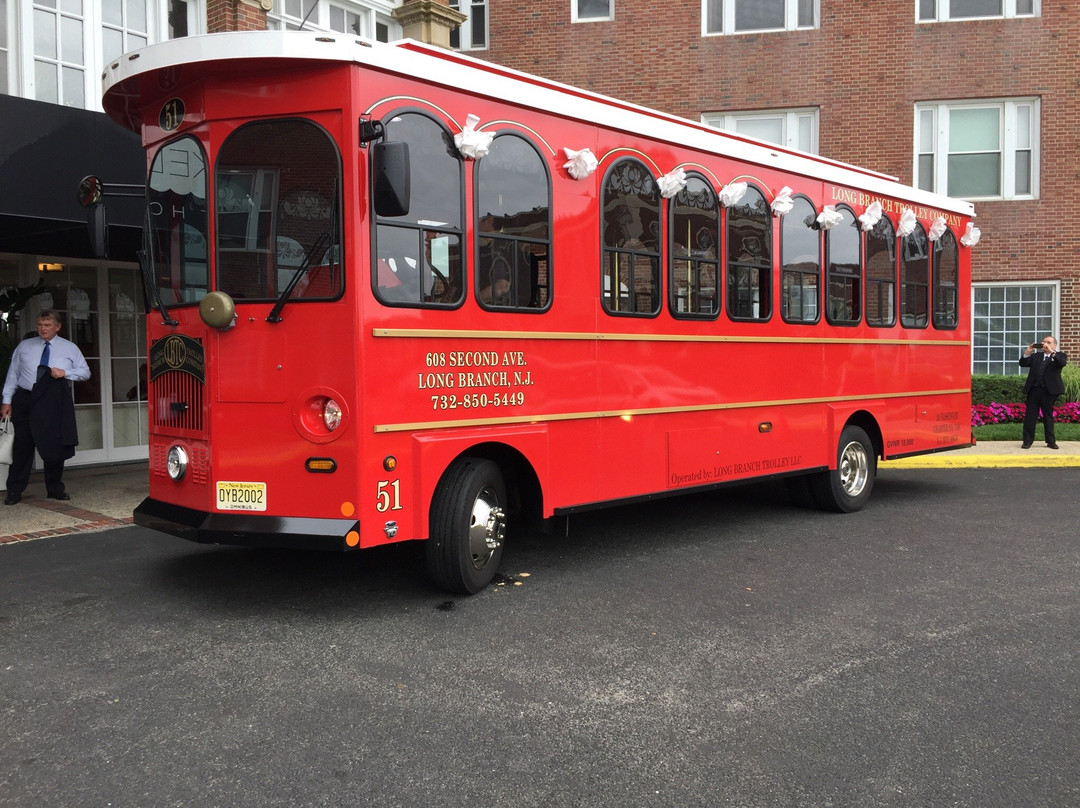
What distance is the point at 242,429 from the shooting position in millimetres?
5363

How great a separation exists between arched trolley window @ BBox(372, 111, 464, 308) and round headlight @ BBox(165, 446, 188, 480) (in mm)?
1573

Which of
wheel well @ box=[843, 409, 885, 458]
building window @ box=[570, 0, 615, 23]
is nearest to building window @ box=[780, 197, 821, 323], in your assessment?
wheel well @ box=[843, 409, 885, 458]

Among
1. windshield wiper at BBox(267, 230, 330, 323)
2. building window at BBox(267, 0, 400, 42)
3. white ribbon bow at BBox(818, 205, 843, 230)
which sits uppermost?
building window at BBox(267, 0, 400, 42)

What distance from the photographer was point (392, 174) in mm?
4969

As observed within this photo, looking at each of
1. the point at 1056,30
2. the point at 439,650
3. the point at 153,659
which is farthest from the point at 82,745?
the point at 1056,30

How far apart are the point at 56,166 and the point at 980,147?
1621cm

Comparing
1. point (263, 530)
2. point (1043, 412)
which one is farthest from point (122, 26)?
point (1043, 412)

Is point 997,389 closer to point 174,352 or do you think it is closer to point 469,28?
point 469,28

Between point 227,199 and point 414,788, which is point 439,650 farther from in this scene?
point 227,199

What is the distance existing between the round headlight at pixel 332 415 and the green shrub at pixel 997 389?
15.0m

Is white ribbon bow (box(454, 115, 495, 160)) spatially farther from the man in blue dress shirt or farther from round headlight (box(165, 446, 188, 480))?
the man in blue dress shirt

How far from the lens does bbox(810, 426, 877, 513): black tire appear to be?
8875mm

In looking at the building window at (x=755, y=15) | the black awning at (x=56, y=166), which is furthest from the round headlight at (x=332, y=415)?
the building window at (x=755, y=15)

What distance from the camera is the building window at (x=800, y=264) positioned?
Answer: 8.27m
